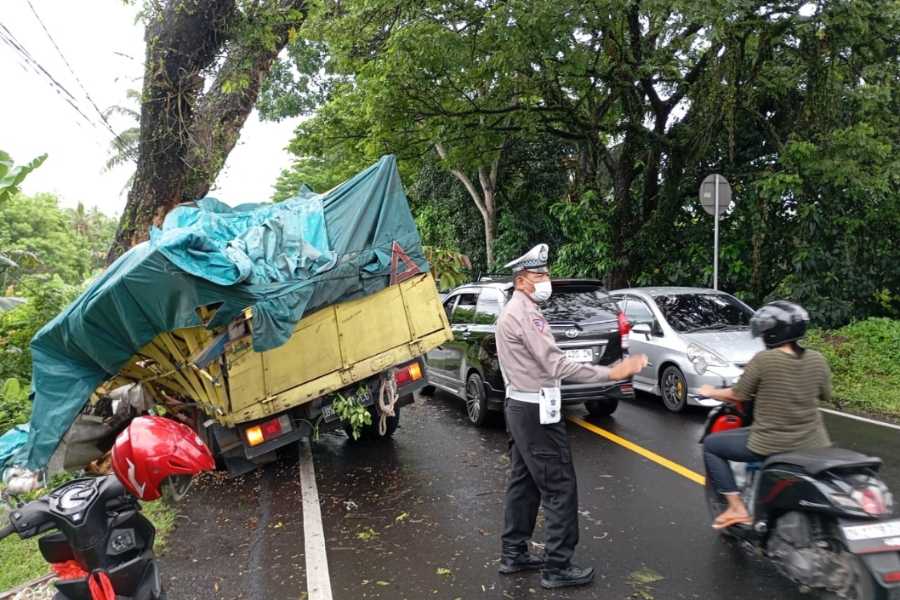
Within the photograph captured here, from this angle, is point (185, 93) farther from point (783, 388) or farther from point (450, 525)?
point (783, 388)

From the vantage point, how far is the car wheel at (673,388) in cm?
827

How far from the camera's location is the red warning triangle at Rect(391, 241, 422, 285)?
647 cm

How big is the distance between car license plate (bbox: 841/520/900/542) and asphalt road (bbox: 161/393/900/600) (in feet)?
2.88

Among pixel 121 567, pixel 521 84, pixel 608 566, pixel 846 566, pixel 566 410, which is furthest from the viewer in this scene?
pixel 521 84

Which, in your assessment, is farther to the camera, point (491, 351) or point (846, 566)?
point (491, 351)

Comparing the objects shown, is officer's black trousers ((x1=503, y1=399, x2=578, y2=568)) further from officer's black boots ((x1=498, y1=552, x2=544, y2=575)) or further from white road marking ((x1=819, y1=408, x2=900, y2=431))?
white road marking ((x1=819, y1=408, x2=900, y2=431))

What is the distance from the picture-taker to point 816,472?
3.40 metres

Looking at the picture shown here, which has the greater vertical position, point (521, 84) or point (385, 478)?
point (521, 84)

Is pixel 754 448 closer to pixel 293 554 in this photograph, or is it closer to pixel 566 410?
pixel 293 554

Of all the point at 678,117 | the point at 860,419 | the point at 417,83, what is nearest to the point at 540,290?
the point at 860,419

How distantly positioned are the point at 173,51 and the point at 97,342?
6.04 m

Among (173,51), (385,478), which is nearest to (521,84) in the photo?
(173,51)

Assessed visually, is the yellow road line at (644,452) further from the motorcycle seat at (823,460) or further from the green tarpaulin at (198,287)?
the green tarpaulin at (198,287)

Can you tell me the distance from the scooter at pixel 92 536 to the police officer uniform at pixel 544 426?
7.15 ft
